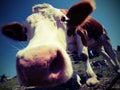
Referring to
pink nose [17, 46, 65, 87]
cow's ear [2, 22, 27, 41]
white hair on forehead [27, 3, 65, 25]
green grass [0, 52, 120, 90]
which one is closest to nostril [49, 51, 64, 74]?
pink nose [17, 46, 65, 87]

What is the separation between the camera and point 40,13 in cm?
148

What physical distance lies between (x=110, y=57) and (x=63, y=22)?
2.63 ft

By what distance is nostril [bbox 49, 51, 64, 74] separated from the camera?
114cm

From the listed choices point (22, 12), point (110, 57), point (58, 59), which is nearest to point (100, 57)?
point (110, 57)

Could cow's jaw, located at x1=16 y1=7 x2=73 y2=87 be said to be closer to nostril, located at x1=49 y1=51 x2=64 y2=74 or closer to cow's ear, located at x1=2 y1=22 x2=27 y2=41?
nostril, located at x1=49 y1=51 x2=64 y2=74

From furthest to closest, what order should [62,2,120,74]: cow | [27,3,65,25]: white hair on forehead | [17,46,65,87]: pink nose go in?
[62,2,120,74]: cow < [27,3,65,25]: white hair on forehead < [17,46,65,87]: pink nose

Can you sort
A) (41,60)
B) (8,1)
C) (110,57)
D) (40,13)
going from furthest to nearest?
(110,57), (8,1), (40,13), (41,60)

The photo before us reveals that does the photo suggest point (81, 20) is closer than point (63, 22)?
No

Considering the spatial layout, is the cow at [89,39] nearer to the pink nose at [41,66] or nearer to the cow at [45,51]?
the cow at [45,51]

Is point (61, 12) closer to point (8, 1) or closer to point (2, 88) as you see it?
point (8, 1)

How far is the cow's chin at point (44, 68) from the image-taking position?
42.8 inches

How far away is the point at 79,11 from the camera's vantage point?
1.56m

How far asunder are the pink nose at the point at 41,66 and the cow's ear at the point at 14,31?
508mm

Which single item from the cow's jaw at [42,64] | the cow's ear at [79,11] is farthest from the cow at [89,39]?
the cow's jaw at [42,64]
